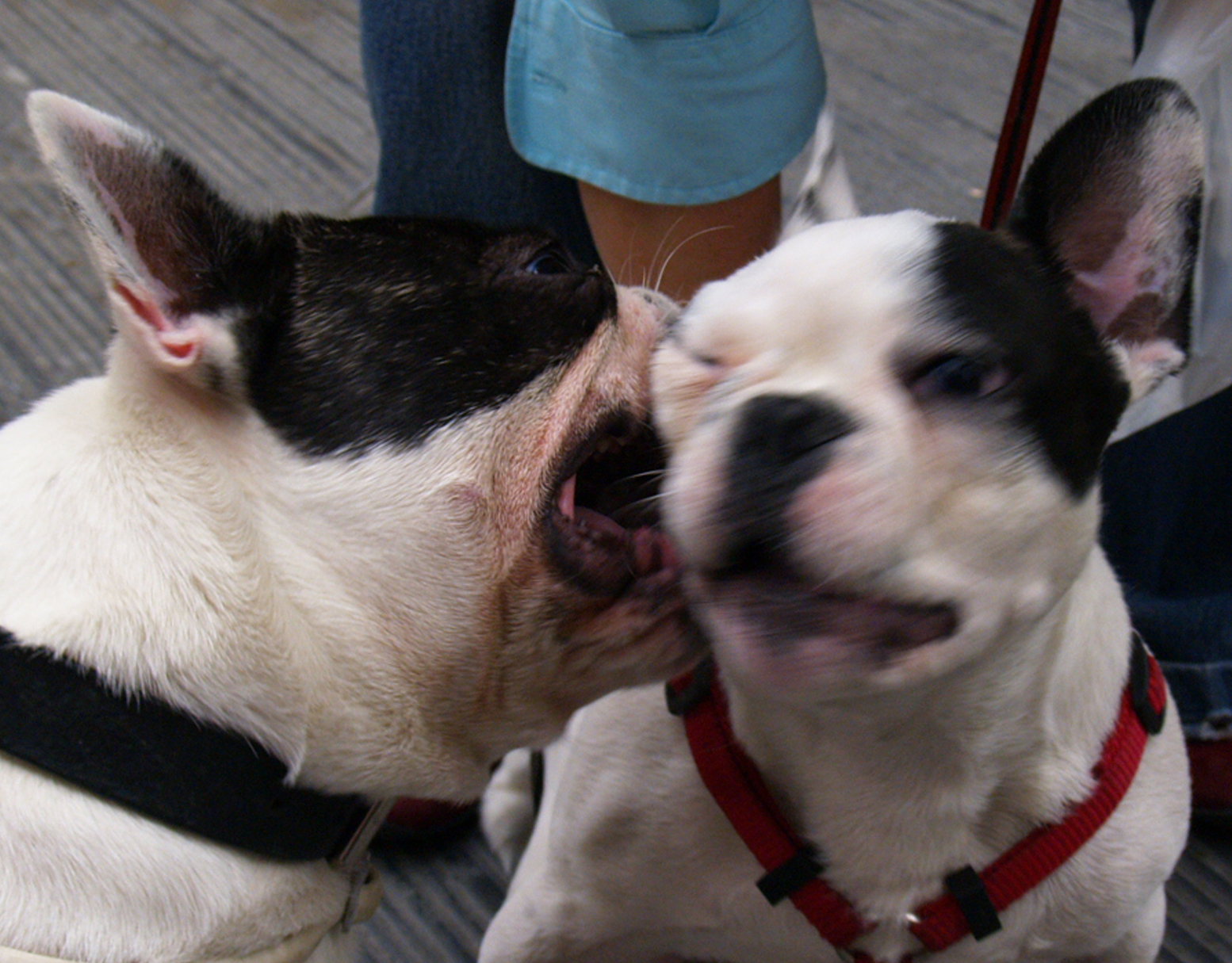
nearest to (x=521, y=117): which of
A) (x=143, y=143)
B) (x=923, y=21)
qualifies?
(x=143, y=143)

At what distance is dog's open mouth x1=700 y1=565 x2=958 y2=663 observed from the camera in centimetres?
105

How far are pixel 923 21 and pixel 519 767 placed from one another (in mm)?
2925

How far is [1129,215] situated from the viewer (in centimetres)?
129

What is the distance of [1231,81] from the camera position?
1.70m

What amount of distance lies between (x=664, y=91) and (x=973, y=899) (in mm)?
1277

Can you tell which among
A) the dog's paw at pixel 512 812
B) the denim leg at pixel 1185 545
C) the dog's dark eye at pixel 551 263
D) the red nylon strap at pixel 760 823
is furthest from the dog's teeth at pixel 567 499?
the denim leg at pixel 1185 545

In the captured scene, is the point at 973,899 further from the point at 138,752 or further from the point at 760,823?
the point at 138,752

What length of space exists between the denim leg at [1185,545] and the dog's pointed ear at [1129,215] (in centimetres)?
98

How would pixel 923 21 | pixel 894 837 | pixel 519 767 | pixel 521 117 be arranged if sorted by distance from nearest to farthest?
pixel 894 837 < pixel 521 117 < pixel 519 767 < pixel 923 21

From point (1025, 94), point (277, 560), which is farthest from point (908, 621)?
point (1025, 94)

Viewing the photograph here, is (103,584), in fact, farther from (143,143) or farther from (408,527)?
(143,143)

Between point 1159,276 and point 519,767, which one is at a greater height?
point 1159,276

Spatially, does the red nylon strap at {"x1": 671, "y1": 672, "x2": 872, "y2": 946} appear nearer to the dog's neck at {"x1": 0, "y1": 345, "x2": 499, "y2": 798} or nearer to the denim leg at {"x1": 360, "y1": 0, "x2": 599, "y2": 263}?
the dog's neck at {"x1": 0, "y1": 345, "x2": 499, "y2": 798}

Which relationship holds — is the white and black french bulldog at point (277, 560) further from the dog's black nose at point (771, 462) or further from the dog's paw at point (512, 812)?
the dog's paw at point (512, 812)
